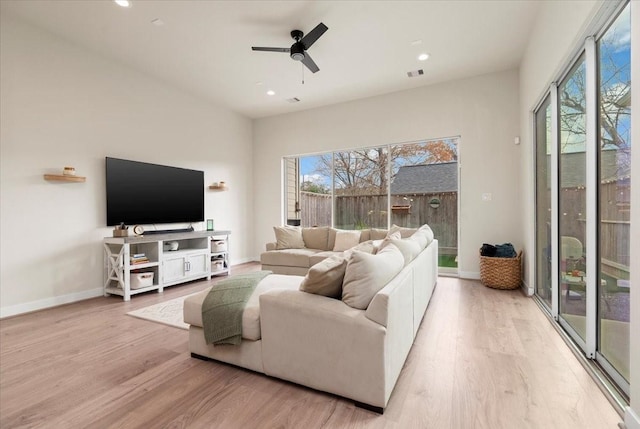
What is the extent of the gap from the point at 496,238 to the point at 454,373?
10.6 ft

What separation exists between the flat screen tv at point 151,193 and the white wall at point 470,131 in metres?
2.76

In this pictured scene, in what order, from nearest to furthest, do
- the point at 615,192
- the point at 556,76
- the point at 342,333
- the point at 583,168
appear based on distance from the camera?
the point at 342,333
the point at 615,192
the point at 583,168
the point at 556,76

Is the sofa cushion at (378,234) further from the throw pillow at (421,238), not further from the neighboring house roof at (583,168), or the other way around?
the neighboring house roof at (583,168)

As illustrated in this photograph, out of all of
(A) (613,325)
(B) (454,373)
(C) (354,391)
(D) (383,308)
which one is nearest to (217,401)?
(C) (354,391)

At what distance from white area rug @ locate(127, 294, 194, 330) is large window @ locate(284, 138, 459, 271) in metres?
3.22

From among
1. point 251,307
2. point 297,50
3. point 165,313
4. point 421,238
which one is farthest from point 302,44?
point 165,313

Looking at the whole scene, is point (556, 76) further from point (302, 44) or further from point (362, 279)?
point (362, 279)

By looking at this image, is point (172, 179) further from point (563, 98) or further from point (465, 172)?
point (563, 98)

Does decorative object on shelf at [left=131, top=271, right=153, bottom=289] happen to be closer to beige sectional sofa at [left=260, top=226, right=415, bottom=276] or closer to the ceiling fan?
beige sectional sofa at [left=260, top=226, right=415, bottom=276]

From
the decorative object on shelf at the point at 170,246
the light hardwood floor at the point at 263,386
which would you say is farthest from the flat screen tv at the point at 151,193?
the light hardwood floor at the point at 263,386

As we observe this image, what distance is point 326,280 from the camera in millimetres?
1824

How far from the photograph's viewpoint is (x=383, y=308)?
1.55m

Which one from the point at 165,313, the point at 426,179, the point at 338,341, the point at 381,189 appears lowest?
the point at 165,313

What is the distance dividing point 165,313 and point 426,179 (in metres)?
4.28
